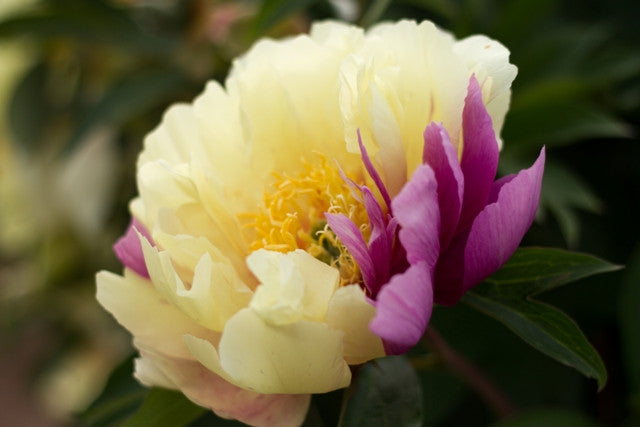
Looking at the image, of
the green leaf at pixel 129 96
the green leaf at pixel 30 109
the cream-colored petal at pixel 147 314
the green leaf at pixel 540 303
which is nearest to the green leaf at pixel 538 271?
the green leaf at pixel 540 303

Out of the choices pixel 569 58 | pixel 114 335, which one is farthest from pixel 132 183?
pixel 569 58

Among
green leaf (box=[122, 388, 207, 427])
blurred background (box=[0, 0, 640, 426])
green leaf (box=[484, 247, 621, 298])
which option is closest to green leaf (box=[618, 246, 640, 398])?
blurred background (box=[0, 0, 640, 426])

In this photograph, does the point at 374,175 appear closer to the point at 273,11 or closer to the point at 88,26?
the point at 273,11

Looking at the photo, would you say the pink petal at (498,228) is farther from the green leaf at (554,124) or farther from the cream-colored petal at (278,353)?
the green leaf at (554,124)

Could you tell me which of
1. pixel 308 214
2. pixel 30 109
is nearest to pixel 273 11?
pixel 308 214

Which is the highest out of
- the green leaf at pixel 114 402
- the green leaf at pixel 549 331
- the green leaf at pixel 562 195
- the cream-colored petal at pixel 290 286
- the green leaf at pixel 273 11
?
the green leaf at pixel 273 11

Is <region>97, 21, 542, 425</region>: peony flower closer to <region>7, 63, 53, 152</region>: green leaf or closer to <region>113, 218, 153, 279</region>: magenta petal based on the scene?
<region>113, 218, 153, 279</region>: magenta petal
